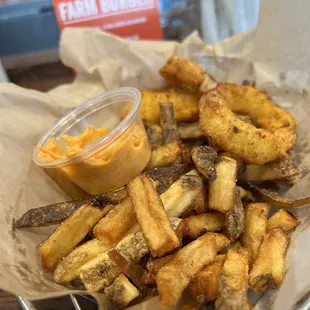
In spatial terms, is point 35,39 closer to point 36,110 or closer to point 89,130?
point 36,110

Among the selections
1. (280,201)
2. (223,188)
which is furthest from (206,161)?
(280,201)

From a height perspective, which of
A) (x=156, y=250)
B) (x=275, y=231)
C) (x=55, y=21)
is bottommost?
(x=275, y=231)

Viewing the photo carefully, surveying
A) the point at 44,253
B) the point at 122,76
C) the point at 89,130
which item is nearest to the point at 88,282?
the point at 44,253

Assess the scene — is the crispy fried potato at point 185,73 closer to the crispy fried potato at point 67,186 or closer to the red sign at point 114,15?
the crispy fried potato at point 67,186

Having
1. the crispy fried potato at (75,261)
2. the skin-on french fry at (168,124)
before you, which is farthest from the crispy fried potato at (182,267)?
the skin-on french fry at (168,124)

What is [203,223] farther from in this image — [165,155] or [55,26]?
[55,26]

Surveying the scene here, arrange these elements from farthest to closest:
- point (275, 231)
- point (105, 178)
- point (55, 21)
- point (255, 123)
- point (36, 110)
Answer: point (55, 21) → point (36, 110) → point (255, 123) → point (105, 178) → point (275, 231)
